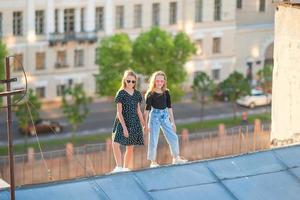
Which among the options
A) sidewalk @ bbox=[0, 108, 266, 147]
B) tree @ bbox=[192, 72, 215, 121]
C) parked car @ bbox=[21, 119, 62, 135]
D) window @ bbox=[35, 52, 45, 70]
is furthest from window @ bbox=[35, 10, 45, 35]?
tree @ bbox=[192, 72, 215, 121]

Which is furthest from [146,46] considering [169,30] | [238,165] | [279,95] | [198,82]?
[238,165]

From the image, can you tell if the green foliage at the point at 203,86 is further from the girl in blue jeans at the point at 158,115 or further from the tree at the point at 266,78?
the girl in blue jeans at the point at 158,115

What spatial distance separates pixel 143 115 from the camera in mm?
15156

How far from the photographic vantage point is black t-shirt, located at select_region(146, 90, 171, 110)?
583 inches

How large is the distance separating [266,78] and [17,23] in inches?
434

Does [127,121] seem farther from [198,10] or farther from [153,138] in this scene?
[198,10]

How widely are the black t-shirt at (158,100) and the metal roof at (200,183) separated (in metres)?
1.95

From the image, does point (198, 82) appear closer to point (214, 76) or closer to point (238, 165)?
point (214, 76)

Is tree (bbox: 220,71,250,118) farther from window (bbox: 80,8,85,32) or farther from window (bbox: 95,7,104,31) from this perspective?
window (bbox: 80,8,85,32)

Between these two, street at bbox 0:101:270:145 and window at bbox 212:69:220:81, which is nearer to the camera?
street at bbox 0:101:270:145

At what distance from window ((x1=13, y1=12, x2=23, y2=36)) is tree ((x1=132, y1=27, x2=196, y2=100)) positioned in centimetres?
482

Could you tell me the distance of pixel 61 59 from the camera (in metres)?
47.4

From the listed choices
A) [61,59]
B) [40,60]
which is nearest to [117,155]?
[40,60]

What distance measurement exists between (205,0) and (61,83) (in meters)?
8.17
